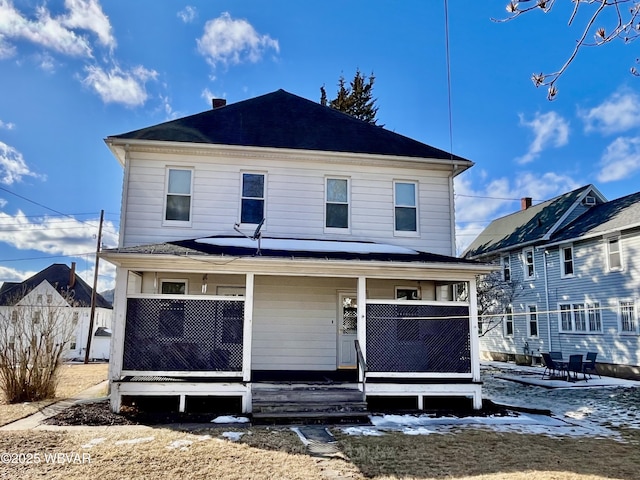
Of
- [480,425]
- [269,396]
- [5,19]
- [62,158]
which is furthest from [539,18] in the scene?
[62,158]

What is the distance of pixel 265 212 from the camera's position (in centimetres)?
1136

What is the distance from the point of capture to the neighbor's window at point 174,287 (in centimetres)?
1083

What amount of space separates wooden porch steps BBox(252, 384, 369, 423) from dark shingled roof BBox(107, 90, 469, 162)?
237 inches

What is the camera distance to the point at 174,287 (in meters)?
10.9

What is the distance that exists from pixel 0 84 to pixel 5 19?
1846 millimetres

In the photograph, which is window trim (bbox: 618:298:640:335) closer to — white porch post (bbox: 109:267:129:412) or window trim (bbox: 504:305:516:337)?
window trim (bbox: 504:305:516:337)

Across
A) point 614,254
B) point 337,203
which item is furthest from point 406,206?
point 614,254

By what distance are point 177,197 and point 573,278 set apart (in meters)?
16.4

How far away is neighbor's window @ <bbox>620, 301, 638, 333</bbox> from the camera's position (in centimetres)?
1593

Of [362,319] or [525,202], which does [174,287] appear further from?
[525,202]

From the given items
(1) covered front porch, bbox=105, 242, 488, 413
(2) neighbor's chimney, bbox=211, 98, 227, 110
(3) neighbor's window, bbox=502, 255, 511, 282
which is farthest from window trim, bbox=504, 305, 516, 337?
(2) neighbor's chimney, bbox=211, 98, 227, 110

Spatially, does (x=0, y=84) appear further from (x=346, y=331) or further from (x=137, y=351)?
(x=346, y=331)

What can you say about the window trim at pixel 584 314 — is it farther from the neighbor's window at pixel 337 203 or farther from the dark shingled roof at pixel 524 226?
the neighbor's window at pixel 337 203

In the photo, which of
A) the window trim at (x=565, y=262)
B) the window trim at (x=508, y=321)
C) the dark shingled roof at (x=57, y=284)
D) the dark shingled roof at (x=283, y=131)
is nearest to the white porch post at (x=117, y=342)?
the dark shingled roof at (x=283, y=131)
